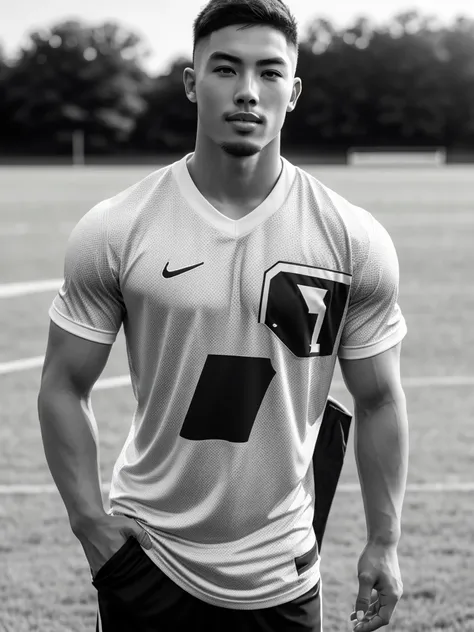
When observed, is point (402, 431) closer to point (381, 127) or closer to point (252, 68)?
point (252, 68)

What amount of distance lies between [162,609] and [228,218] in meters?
0.90

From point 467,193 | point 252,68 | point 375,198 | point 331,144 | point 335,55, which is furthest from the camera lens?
point 335,55

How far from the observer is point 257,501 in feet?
7.72

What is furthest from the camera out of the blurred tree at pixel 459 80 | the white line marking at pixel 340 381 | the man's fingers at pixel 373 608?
the blurred tree at pixel 459 80

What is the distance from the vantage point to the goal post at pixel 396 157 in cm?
6738

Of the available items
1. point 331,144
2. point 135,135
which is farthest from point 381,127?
point 135,135

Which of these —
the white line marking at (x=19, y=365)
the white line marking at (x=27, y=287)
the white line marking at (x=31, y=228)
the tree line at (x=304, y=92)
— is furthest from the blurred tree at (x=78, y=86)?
the white line marking at (x=19, y=365)

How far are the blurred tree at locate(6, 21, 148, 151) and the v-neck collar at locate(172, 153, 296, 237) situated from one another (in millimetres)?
77886

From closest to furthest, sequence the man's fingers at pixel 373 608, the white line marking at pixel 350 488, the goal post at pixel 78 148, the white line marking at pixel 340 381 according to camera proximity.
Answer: the man's fingers at pixel 373 608 < the white line marking at pixel 350 488 < the white line marking at pixel 340 381 < the goal post at pixel 78 148

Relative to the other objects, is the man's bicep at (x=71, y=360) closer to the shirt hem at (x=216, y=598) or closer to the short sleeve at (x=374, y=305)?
the shirt hem at (x=216, y=598)

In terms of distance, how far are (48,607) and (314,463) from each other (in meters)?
2.28

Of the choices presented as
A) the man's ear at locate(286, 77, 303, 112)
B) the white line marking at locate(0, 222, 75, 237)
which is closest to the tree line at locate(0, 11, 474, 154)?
the white line marking at locate(0, 222, 75, 237)

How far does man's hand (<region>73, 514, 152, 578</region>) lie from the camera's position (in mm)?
2316

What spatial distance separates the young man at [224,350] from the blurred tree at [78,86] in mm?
77915
